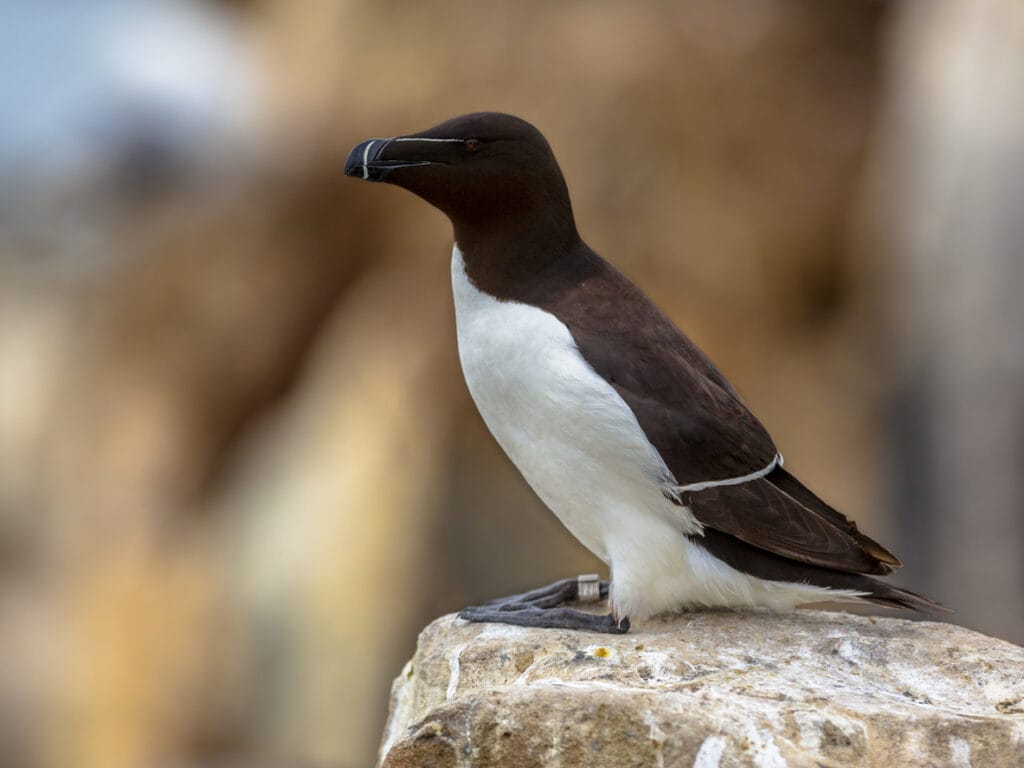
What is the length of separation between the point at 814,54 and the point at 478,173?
17.0 feet

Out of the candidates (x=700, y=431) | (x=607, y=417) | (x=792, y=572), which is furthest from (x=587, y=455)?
(x=792, y=572)

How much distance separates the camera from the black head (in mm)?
3035

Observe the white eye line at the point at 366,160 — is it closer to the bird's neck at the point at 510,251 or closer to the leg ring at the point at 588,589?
the bird's neck at the point at 510,251

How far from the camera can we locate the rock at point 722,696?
241cm

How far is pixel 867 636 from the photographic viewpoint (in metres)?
3.06

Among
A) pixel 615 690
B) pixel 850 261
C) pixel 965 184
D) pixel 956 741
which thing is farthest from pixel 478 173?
pixel 965 184

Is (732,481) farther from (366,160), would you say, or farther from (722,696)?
(366,160)

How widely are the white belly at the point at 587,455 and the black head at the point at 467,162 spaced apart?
0.59ft

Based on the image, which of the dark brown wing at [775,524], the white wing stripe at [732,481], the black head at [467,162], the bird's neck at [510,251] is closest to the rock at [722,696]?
the dark brown wing at [775,524]

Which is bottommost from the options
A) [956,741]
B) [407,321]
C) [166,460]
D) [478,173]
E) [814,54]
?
[956,741]

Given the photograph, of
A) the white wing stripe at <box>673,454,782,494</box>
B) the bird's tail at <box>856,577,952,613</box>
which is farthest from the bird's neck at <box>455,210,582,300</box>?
the bird's tail at <box>856,577,952,613</box>

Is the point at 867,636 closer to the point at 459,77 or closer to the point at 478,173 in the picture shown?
the point at 478,173

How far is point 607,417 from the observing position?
2930mm

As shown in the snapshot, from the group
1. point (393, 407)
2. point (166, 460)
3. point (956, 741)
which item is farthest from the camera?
point (166, 460)
